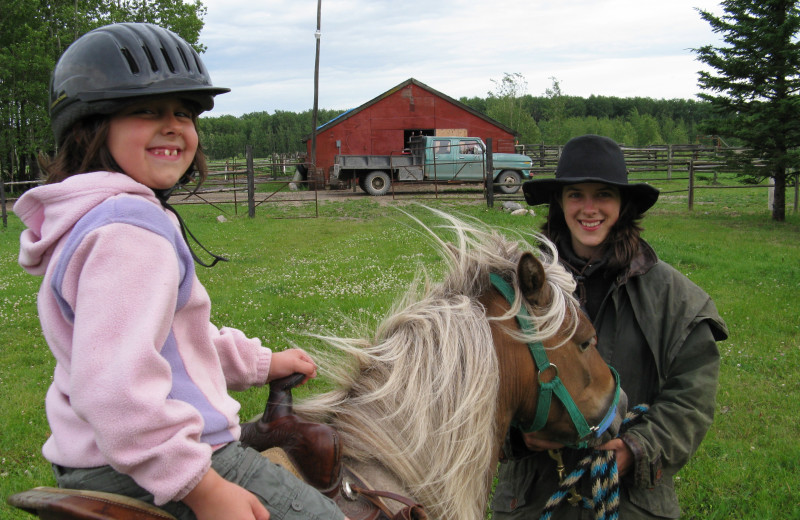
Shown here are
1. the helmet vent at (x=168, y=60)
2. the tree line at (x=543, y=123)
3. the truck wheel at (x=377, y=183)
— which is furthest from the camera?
the tree line at (x=543, y=123)

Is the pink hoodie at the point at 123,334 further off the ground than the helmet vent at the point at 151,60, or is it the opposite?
the helmet vent at the point at 151,60

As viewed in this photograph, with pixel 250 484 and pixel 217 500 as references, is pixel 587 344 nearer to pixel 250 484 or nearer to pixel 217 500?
pixel 250 484

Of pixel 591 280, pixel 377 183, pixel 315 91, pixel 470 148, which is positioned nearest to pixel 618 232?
pixel 591 280

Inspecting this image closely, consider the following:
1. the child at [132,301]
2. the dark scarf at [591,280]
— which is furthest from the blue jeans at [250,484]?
the dark scarf at [591,280]

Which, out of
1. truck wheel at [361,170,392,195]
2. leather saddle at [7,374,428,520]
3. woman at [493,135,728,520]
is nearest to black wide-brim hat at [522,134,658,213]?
woman at [493,135,728,520]

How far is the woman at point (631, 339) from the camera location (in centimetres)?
230

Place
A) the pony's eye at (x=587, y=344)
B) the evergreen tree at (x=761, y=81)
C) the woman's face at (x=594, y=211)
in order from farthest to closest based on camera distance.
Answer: the evergreen tree at (x=761, y=81) < the woman's face at (x=594, y=211) < the pony's eye at (x=587, y=344)

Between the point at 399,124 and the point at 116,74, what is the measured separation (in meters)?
30.8

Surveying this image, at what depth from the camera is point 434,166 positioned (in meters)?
24.7

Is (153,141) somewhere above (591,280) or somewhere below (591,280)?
above

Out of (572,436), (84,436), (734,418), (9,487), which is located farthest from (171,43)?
(734,418)

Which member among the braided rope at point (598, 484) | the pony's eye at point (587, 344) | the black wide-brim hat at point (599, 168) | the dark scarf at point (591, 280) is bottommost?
the braided rope at point (598, 484)

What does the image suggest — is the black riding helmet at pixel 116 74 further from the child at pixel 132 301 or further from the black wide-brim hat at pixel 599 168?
the black wide-brim hat at pixel 599 168

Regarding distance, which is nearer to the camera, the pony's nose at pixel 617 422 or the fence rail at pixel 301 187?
the pony's nose at pixel 617 422
